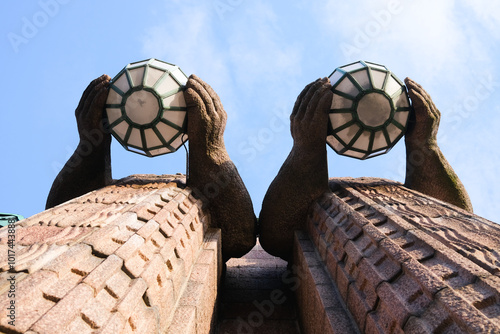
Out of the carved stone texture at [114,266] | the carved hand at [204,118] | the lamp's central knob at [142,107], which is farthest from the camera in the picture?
the carved hand at [204,118]

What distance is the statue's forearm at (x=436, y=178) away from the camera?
4770 mm

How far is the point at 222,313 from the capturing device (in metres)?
4.37

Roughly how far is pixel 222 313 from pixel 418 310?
2830mm

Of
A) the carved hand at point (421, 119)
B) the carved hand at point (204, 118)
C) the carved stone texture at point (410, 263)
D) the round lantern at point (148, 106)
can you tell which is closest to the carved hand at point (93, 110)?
the round lantern at point (148, 106)

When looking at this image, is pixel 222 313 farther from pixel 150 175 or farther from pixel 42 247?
pixel 42 247

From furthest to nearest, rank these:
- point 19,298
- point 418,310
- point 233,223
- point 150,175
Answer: point 150,175, point 233,223, point 418,310, point 19,298

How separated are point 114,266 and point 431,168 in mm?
4119

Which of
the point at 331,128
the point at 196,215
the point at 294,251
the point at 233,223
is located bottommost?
the point at 294,251

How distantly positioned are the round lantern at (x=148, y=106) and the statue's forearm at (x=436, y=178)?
295 centimetres

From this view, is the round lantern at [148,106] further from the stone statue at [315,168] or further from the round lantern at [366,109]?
the round lantern at [366,109]

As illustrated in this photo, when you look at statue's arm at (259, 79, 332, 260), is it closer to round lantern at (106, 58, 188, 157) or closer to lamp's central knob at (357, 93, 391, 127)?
lamp's central knob at (357, 93, 391, 127)

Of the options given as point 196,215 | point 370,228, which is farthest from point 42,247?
point 370,228

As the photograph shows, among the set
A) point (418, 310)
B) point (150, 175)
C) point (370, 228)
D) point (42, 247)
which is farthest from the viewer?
point (150, 175)

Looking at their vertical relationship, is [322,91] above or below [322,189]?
above
